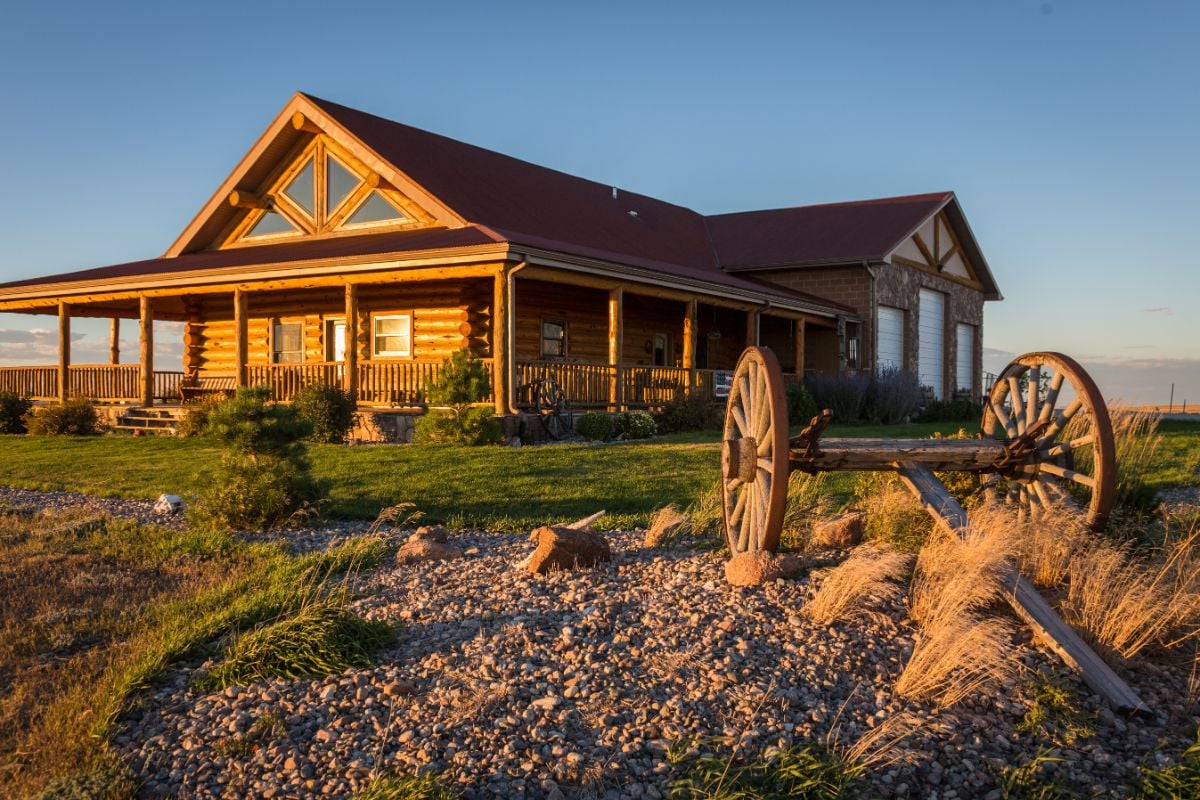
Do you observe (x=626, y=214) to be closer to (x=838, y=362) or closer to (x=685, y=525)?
(x=838, y=362)

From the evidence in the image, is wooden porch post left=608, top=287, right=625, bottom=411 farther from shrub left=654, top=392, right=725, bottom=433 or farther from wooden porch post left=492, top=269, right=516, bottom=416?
wooden porch post left=492, top=269, right=516, bottom=416

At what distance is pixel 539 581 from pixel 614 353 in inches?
485

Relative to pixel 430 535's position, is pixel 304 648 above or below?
below

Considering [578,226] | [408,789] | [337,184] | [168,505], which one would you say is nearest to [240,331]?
[337,184]

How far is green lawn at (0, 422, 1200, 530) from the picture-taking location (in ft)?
33.0

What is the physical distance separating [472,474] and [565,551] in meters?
5.53

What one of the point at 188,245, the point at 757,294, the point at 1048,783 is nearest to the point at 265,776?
the point at 1048,783

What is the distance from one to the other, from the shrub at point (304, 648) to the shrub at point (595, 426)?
37.4 feet

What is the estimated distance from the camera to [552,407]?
672 inches

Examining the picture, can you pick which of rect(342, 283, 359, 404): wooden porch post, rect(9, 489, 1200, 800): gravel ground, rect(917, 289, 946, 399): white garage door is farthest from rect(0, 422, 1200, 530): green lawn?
rect(917, 289, 946, 399): white garage door

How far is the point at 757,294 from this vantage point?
2139 centimetres

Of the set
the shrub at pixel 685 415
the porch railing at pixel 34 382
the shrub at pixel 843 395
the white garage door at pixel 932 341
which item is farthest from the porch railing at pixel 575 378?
the white garage door at pixel 932 341

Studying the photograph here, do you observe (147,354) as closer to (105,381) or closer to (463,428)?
(105,381)

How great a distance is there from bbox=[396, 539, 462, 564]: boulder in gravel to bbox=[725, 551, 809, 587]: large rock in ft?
7.33
